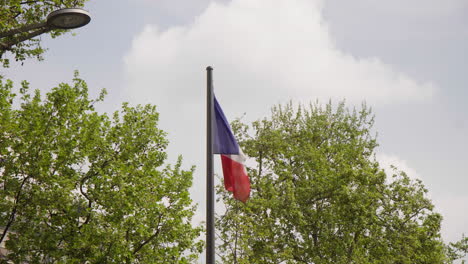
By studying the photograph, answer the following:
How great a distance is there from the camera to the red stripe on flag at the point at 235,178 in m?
12.5

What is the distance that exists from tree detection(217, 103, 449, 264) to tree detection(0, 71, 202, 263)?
16.4ft

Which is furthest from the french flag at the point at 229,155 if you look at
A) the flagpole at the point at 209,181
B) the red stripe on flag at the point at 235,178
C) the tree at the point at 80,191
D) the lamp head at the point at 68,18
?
the tree at the point at 80,191

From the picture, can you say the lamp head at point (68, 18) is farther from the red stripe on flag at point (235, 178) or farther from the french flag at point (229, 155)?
the red stripe on flag at point (235, 178)

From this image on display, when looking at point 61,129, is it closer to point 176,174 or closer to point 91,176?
point 91,176

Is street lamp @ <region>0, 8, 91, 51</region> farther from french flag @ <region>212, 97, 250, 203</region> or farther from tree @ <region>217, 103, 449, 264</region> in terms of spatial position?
tree @ <region>217, 103, 449, 264</region>

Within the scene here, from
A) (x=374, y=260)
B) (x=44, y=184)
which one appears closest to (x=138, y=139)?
(x=44, y=184)

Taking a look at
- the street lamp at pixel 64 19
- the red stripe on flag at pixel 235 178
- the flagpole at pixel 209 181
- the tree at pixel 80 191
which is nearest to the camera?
the flagpole at pixel 209 181

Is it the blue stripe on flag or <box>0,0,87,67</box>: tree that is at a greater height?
<box>0,0,87,67</box>: tree

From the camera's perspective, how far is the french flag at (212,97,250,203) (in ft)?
39.9

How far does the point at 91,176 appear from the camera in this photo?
79.3 ft

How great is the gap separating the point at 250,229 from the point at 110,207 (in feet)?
28.8

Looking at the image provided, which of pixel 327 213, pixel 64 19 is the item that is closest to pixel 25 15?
pixel 64 19

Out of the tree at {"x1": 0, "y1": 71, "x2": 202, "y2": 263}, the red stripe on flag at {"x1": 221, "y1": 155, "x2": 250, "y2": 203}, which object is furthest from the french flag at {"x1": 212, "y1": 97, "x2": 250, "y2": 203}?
the tree at {"x1": 0, "y1": 71, "x2": 202, "y2": 263}

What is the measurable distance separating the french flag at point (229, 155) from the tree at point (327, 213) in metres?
15.0
